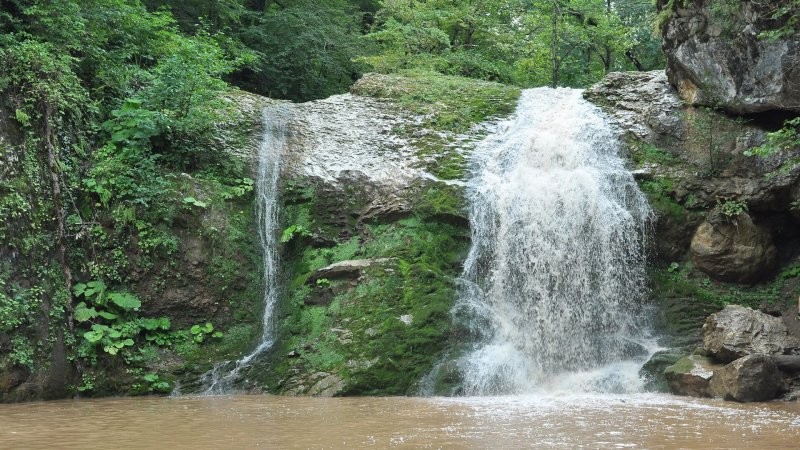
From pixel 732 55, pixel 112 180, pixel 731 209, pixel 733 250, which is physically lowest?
pixel 733 250

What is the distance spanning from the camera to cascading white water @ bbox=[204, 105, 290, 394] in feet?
32.1

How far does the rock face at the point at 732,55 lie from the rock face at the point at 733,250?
1956mm

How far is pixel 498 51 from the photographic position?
63.5 ft

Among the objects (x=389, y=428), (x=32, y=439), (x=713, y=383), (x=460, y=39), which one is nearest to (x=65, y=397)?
(x=32, y=439)

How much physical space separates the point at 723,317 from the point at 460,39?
12.3 meters

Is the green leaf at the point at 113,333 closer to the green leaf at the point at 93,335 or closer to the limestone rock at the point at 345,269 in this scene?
the green leaf at the point at 93,335

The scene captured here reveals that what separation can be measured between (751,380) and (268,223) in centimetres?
767

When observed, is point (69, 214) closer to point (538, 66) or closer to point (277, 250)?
point (277, 250)

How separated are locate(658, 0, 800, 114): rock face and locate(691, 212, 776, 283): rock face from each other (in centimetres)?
196

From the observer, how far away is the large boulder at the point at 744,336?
8312 millimetres

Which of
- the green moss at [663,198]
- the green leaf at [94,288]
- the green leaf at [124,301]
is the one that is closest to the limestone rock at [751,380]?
the green moss at [663,198]

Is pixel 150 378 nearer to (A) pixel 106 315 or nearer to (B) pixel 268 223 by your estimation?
(A) pixel 106 315

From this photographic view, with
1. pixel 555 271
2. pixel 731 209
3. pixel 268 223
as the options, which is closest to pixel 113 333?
pixel 268 223

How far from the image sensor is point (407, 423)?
6.20 metres
